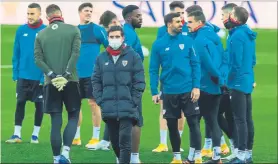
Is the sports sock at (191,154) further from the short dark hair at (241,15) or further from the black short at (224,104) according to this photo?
the short dark hair at (241,15)

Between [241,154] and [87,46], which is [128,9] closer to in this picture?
[87,46]

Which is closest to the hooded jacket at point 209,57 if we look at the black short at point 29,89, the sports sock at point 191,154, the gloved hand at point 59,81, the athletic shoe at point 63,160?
the sports sock at point 191,154

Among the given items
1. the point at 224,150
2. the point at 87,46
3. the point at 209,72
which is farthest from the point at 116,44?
the point at 224,150

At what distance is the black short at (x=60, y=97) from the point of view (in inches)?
425

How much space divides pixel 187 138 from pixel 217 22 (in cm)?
773

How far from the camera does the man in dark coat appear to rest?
995 cm

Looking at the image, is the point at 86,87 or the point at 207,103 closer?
the point at 207,103

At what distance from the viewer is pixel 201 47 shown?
11.0 meters

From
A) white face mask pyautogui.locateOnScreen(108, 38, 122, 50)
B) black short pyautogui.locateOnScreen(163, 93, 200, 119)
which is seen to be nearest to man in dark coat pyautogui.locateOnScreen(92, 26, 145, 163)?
white face mask pyautogui.locateOnScreen(108, 38, 122, 50)

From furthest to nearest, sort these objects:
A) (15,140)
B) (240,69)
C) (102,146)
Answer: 1. (15,140)
2. (102,146)
3. (240,69)

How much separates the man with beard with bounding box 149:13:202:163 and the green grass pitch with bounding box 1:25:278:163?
3.14 feet

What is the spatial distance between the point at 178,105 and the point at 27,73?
2680 mm

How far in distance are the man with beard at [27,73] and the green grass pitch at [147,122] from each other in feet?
1.08

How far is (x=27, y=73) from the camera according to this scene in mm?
12531
